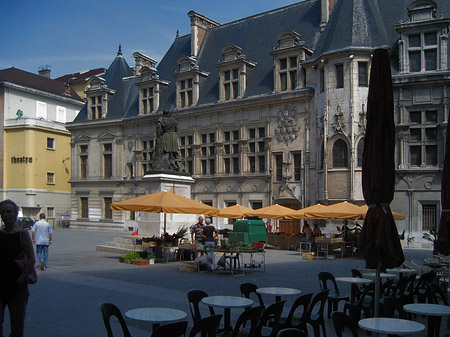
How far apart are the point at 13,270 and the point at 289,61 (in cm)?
2851

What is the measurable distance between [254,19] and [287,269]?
2654 cm

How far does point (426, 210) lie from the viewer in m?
27.4

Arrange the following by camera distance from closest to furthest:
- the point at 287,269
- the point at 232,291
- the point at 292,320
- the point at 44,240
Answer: the point at 292,320 < the point at 232,291 < the point at 44,240 < the point at 287,269

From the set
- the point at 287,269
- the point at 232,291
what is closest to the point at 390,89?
the point at 232,291

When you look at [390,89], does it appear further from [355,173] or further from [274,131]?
[274,131]

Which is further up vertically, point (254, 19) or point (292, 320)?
point (254, 19)

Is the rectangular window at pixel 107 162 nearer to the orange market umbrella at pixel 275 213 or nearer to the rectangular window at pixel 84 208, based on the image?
the rectangular window at pixel 84 208

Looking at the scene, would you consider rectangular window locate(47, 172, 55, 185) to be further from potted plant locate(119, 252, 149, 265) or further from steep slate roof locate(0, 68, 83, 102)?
potted plant locate(119, 252, 149, 265)

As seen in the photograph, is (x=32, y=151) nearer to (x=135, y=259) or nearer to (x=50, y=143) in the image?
(x=50, y=143)

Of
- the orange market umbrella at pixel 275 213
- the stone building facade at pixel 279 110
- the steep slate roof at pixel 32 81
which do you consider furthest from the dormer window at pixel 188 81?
the steep slate roof at pixel 32 81

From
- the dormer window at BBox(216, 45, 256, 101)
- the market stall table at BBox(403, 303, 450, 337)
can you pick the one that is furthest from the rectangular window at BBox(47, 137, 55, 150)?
the market stall table at BBox(403, 303, 450, 337)

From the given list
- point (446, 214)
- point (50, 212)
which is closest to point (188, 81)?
point (50, 212)

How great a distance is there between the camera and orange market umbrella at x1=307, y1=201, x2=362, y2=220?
2059 cm

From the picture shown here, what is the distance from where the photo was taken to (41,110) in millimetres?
51719
